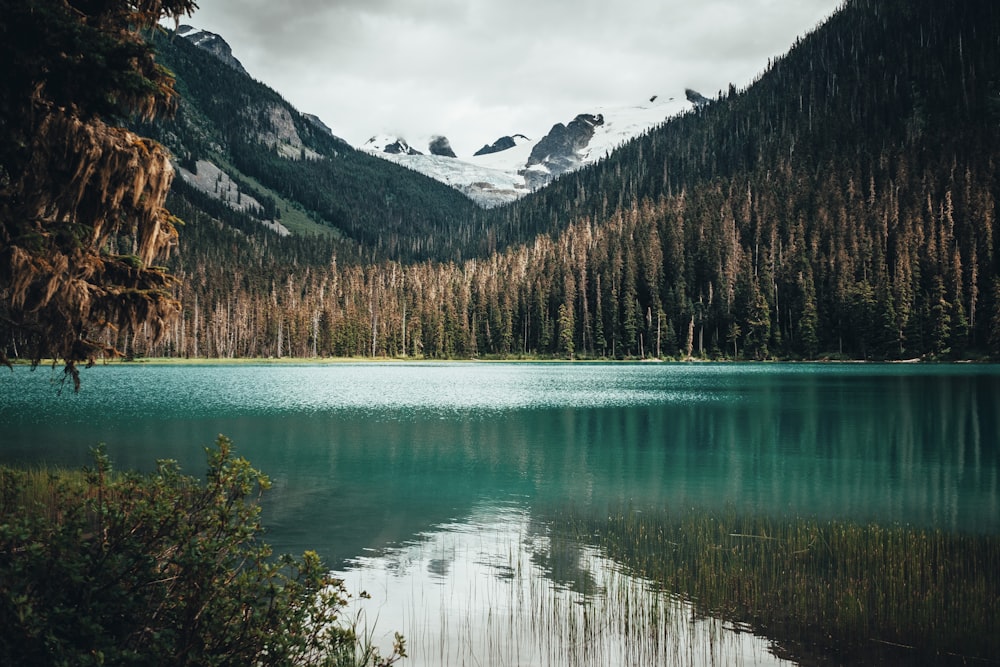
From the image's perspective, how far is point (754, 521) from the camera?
16109 millimetres

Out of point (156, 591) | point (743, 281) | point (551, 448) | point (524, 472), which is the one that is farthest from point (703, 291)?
point (156, 591)

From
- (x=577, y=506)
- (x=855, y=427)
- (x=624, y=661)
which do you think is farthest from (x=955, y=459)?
(x=624, y=661)

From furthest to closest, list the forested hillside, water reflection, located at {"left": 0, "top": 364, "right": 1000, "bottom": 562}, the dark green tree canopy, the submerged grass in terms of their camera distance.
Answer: the forested hillside < water reflection, located at {"left": 0, "top": 364, "right": 1000, "bottom": 562} < the submerged grass < the dark green tree canopy

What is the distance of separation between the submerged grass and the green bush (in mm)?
6927

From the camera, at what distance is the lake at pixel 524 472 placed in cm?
1038

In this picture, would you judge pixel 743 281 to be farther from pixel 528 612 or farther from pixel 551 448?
pixel 528 612

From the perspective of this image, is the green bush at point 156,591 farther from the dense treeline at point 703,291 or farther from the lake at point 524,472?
the dense treeline at point 703,291

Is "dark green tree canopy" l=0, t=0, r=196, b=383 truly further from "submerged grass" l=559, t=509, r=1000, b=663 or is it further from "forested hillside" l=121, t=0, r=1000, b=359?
"forested hillside" l=121, t=0, r=1000, b=359

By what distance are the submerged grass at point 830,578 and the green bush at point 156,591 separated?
693cm

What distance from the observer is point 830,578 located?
37.6ft

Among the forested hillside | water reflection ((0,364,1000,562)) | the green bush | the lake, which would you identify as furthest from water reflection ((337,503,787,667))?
the forested hillside

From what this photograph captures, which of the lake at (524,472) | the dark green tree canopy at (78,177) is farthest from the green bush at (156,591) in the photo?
the dark green tree canopy at (78,177)

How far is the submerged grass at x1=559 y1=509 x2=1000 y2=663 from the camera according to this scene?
9.03m

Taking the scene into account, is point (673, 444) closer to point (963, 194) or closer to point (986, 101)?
point (963, 194)
